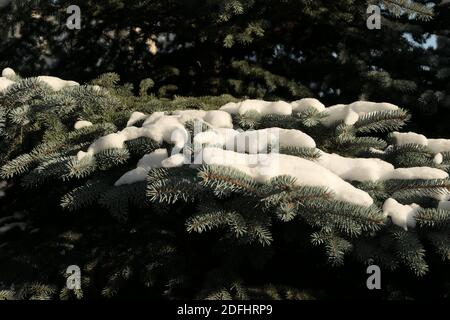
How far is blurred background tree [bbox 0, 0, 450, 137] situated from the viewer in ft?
11.5

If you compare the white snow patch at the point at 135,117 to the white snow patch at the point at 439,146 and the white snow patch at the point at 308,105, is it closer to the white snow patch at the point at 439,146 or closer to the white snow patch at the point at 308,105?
the white snow patch at the point at 308,105

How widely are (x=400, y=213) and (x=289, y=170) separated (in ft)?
1.43

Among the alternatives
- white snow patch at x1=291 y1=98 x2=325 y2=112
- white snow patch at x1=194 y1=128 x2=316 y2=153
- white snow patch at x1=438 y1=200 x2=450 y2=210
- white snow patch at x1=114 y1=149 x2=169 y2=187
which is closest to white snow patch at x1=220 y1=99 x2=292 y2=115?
white snow patch at x1=291 y1=98 x2=325 y2=112

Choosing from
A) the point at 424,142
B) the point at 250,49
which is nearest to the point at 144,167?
the point at 424,142

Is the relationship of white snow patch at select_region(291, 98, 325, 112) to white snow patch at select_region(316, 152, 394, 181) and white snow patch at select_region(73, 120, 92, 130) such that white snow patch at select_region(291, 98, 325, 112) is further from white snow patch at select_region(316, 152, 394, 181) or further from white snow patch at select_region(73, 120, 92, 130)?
white snow patch at select_region(73, 120, 92, 130)

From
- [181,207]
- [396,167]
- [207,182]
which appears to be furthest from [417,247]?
[181,207]

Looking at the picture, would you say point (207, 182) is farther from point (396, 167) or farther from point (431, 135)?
point (431, 135)

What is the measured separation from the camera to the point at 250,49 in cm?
400

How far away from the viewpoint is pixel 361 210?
1935mm

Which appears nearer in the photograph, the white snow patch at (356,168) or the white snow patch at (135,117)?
the white snow patch at (356,168)

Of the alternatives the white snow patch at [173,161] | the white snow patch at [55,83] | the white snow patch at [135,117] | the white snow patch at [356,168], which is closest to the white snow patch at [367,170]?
the white snow patch at [356,168]

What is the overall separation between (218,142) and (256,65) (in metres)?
1.82

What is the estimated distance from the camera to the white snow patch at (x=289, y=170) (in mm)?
1984

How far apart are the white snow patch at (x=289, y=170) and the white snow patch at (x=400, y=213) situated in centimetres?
9
